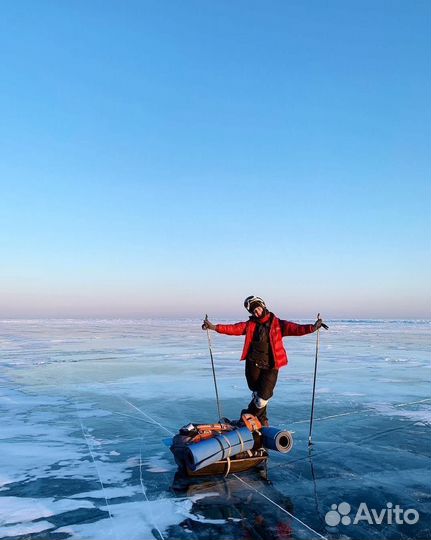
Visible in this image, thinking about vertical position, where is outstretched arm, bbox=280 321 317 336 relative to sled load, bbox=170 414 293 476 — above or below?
above

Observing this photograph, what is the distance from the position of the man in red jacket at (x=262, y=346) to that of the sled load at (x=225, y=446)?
25.0 inches

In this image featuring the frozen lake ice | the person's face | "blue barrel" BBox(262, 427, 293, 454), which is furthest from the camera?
the person's face

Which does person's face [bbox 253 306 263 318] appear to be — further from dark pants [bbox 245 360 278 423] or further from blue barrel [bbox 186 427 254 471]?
blue barrel [bbox 186 427 254 471]

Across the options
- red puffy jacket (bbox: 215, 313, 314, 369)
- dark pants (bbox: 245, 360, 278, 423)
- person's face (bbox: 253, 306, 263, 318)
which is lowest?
dark pants (bbox: 245, 360, 278, 423)

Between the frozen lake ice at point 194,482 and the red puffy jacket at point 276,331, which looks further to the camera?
the red puffy jacket at point 276,331

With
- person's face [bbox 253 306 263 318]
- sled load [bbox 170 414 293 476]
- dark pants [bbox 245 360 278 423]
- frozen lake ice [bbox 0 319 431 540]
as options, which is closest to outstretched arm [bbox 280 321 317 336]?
person's face [bbox 253 306 263 318]

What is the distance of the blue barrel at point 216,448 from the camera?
15.6 feet

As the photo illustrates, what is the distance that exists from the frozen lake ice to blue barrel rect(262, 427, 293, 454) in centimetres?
25

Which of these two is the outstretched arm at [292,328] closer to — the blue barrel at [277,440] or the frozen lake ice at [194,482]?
the blue barrel at [277,440]

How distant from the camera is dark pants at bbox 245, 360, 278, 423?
20.4 ft

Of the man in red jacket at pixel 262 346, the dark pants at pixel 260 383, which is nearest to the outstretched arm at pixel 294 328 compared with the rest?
the man in red jacket at pixel 262 346

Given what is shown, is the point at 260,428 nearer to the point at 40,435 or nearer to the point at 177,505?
the point at 177,505

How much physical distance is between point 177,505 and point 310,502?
127cm

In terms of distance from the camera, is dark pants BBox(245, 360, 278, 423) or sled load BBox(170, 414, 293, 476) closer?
sled load BBox(170, 414, 293, 476)
